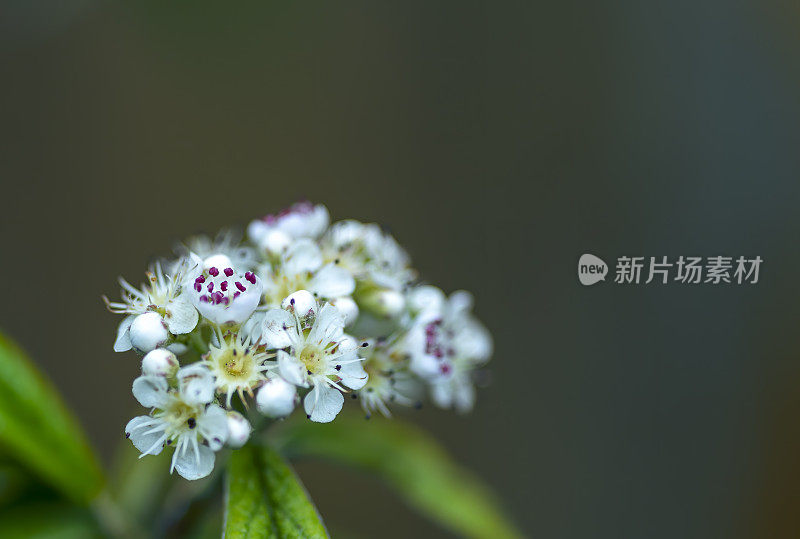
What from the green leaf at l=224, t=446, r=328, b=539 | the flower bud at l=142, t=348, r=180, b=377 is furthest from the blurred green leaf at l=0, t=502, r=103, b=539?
the flower bud at l=142, t=348, r=180, b=377

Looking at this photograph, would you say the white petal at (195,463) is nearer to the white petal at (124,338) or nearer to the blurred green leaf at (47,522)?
the white petal at (124,338)

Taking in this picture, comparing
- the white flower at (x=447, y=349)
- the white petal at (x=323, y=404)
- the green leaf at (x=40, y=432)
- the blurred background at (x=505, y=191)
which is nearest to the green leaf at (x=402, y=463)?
the white flower at (x=447, y=349)

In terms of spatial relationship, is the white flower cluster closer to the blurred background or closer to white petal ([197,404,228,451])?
white petal ([197,404,228,451])

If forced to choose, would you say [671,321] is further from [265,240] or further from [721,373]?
[265,240]

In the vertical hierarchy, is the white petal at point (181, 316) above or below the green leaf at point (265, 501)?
above

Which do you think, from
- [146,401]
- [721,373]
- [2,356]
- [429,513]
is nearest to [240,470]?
[146,401]

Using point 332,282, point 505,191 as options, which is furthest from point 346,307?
point 505,191
